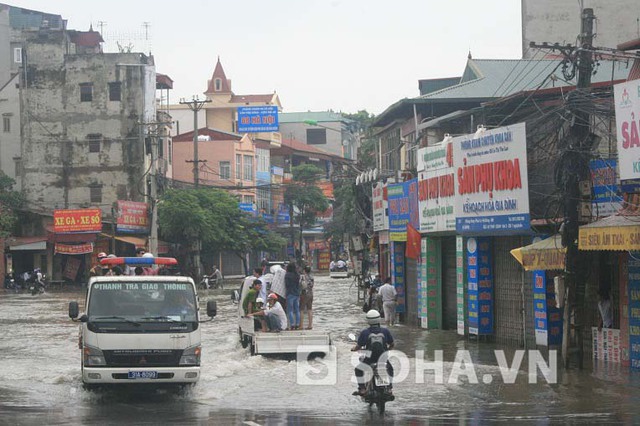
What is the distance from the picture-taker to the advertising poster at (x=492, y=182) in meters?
23.4

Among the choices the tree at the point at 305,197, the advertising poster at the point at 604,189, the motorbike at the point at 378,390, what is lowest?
the motorbike at the point at 378,390

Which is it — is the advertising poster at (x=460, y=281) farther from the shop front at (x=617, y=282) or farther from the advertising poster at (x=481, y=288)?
the shop front at (x=617, y=282)

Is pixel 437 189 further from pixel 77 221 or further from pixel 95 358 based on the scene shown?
pixel 77 221

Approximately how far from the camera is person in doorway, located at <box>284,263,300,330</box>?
87.4 feet

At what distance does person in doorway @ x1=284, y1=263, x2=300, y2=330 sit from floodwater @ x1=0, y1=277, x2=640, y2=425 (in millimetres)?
1736

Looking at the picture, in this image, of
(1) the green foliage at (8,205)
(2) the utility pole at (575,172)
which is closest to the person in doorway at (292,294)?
(2) the utility pole at (575,172)

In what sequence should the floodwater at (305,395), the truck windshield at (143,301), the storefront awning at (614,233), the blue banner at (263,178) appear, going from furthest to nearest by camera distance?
the blue banner at (263,178), the storefront awning at (614,233), the truck windshield at (143,301), the floodwater at (305,395)

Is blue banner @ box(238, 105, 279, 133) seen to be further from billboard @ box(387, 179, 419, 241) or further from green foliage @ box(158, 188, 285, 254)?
billboard @ box(387, 179, 419, 241)

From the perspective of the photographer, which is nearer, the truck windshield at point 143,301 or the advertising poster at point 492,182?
the truck windshield at point 143,301

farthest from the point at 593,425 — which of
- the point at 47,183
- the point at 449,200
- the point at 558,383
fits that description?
the point at 47,183

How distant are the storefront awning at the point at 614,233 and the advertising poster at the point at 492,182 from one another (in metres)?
3.73

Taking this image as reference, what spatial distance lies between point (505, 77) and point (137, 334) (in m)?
29.7

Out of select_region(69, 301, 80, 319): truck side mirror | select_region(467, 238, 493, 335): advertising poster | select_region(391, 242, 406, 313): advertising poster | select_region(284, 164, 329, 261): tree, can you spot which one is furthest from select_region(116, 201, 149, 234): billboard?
select_region(69, 301, 80, 319): truck side mirror

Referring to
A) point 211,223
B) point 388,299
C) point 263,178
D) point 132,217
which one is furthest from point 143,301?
point 263,178
